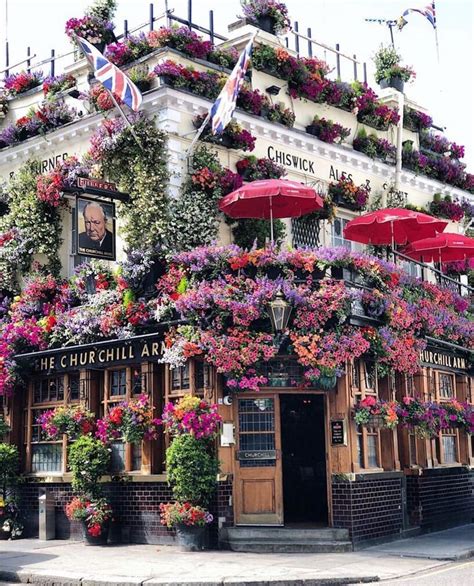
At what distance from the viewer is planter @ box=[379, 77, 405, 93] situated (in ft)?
76.5

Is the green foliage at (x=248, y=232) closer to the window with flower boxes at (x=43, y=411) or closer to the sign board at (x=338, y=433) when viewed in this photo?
the sign board at (x=338, y=433)

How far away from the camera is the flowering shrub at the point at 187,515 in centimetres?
1501

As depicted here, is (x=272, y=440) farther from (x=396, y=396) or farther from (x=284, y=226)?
(x=284, y=226)

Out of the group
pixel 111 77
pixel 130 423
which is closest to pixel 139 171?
pixel 111 77

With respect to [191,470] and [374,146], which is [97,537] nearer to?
[191,470]

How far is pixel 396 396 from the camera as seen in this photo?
712 inches

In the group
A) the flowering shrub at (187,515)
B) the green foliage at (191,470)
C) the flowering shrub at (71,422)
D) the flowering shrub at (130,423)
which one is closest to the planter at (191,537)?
the flowering shrub at (187,515)

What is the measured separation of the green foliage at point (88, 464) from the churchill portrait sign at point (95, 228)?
361cm

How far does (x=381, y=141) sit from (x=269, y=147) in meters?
3.73

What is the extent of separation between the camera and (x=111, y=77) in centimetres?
1609

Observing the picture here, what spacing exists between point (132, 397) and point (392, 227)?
6263mm

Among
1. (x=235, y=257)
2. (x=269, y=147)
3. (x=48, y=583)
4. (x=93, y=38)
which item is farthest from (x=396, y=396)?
(x=93, y=38)

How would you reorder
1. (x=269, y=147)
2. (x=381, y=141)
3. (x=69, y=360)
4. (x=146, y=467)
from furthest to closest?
(x=381, y=141), (x=269, y=147), (x=69, y=360), (x=146, y=467)

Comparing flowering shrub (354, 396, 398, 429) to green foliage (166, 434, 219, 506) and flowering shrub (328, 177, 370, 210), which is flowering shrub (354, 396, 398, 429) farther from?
flowering shrub (328, 177, 370, 210)
